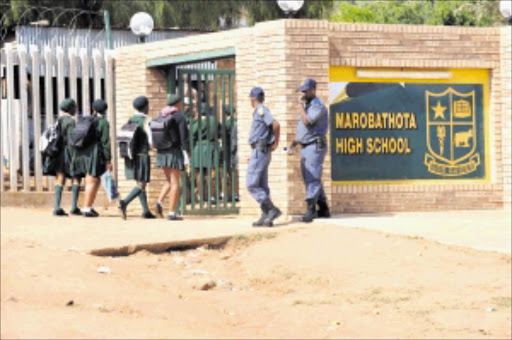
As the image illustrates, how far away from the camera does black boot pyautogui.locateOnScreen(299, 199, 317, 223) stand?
49.0ft

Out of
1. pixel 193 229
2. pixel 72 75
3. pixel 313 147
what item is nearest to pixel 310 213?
pixel 313 147

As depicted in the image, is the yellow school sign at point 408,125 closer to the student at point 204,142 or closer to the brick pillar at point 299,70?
the brick pillar at point 299,70

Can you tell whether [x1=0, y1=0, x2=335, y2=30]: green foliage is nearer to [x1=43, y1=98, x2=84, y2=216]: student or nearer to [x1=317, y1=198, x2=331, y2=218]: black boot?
[x1=43, y1=98, x2=84, y2=216]: student

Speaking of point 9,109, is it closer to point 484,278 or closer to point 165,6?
point 484,278

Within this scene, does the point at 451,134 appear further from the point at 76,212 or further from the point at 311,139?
the point at 76,212

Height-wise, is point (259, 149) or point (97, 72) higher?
point (97, 72)

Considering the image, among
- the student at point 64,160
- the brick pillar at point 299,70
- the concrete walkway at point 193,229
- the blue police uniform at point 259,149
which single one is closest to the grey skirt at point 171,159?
the concrete walkway at point 193,229

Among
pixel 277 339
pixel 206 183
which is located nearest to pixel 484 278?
pixel 277 339

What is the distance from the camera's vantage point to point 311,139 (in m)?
15.0

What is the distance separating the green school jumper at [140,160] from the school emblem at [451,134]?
12.3 ft

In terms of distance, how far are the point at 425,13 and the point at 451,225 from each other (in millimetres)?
34731

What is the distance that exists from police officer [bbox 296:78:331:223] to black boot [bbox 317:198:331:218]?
375mm

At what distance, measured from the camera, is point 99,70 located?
18.9 metres

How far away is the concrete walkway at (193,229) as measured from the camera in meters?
13.1
